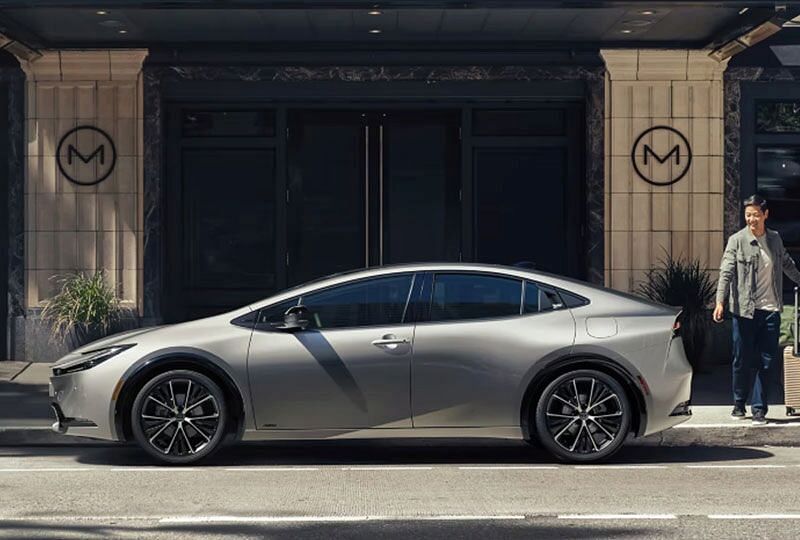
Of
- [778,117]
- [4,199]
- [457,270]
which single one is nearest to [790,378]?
[457,270]

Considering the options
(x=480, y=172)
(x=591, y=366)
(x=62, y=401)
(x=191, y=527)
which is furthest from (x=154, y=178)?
(x=191, y=527)

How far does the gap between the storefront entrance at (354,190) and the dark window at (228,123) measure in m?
0.01

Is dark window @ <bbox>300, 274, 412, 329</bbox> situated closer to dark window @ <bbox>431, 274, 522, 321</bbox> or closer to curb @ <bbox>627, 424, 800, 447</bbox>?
dark window @ <bbox>431, 274, 522, 321</bbox>

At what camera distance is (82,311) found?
1589cm

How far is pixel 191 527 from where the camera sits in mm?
7535

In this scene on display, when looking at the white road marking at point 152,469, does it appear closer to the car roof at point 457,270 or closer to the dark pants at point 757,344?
the car roof at point 457,270

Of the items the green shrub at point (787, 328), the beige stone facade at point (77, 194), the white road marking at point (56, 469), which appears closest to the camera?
the white road marking at point (56, 469)

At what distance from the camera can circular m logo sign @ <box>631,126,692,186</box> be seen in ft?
54.1

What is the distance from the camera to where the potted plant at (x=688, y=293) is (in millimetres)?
15547

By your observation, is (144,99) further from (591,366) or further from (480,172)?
(591,366)

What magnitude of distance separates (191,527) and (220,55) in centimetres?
970

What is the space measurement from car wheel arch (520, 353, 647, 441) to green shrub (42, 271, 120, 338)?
24.4 ft

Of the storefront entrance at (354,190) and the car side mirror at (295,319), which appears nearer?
the car side mirror at (295,319)

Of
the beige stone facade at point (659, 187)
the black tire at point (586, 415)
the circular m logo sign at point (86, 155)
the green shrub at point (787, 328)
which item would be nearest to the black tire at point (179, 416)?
the black tire at point (586, 415)
